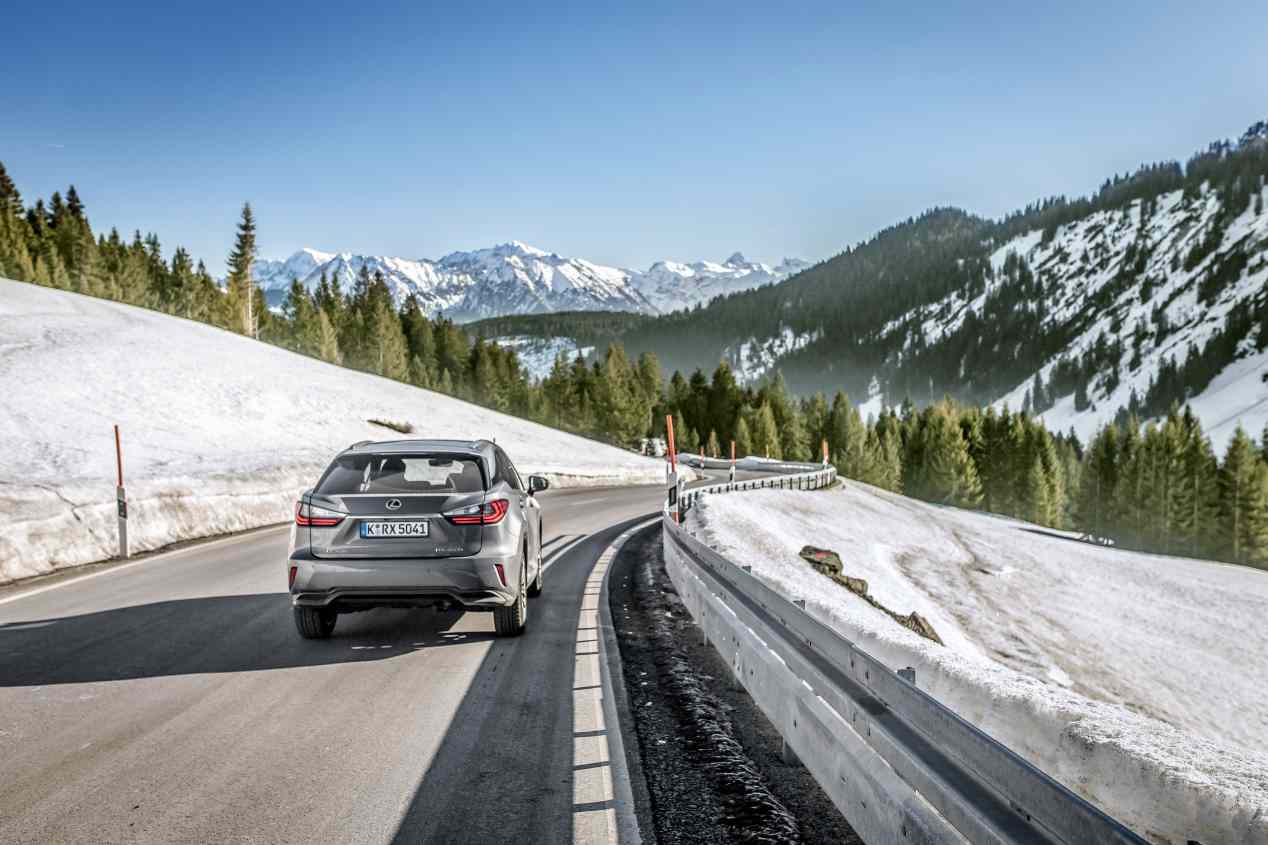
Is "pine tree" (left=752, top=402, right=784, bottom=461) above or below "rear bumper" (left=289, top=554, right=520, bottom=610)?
above

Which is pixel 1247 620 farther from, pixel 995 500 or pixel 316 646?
pixel 995 500

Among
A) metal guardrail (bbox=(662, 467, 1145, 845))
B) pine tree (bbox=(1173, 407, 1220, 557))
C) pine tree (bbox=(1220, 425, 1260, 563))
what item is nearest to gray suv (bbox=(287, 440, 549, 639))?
metal guardrail (bbox=(662, 467, 1145, 845))

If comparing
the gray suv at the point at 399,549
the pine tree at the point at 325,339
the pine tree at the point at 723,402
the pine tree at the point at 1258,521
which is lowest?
the pine tree at the point at 1258,521

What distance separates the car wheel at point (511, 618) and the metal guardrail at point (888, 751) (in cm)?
240

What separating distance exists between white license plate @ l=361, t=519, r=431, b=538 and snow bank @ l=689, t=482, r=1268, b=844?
3.35m

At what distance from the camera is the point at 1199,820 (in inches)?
128

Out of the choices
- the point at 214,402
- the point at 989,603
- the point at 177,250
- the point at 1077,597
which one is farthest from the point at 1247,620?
the point at 177,250

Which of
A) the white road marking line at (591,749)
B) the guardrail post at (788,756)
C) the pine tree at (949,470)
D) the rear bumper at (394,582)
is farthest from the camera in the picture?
the pine tree at (949,470)

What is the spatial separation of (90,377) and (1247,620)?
44825 millimetres

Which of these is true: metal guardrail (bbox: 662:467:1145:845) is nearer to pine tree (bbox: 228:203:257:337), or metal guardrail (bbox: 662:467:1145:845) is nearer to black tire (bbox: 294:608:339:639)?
black tire (bbox: 294:608:339:639)

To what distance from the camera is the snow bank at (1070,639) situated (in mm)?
3676

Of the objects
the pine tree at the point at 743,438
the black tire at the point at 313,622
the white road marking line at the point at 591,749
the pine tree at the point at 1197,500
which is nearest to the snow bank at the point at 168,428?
the black tire at the point at 313,622

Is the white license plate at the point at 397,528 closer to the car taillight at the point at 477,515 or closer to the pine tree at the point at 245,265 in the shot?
the car taillight at the point at 477,515

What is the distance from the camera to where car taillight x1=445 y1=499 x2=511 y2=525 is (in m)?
7.26
